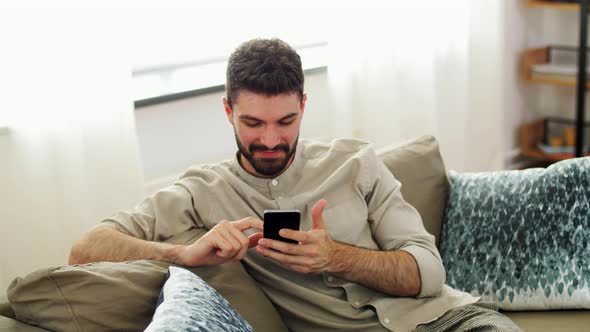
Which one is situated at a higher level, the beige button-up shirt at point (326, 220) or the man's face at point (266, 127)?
the man's face at point (266, 127)

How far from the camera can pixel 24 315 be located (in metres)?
1.42

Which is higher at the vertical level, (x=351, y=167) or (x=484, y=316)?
(x=351, y=167)

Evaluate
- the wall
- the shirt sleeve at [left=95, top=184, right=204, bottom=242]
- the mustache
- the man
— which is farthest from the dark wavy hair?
the wall

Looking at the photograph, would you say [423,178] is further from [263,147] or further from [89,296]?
[89,296]

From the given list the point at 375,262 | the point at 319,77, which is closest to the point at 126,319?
the point at 375,262

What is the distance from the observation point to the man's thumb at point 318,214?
1.63 metres

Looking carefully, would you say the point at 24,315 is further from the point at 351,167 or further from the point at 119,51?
the point at 119,51

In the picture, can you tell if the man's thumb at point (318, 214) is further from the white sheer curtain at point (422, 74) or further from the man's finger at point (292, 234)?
the white sheer curtain at point (422, 74)

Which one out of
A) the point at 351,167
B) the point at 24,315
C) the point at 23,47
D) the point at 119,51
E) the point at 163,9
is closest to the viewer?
the point at 24,315

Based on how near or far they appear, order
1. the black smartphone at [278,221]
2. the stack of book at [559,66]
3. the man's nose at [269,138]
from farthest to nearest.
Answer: the stack of book at [559,66], the man's nose at [269,138], the black smartphone at [278,221]

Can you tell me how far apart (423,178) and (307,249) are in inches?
27.0

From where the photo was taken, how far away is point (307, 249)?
1597 mm

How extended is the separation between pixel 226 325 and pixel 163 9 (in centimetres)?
158

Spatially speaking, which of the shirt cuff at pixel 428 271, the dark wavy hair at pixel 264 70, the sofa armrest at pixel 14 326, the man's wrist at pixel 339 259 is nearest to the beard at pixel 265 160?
the dark wavy hair at pixel 264 70
